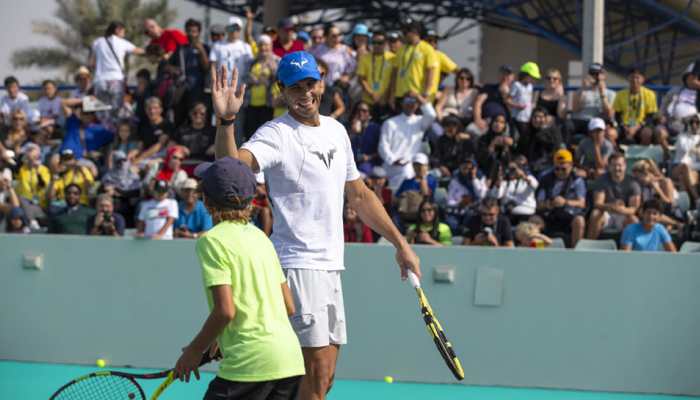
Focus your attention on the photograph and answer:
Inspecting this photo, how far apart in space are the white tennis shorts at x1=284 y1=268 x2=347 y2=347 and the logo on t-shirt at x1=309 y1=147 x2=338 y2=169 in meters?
0.49

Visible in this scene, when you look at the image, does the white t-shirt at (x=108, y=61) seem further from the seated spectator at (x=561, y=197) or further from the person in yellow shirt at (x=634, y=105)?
the person in yellow shirt at (x=634, y=105)

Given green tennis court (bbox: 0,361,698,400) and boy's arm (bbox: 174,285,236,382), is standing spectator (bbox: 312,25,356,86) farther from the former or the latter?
boy's arm (bbox: 174,285,236,382)

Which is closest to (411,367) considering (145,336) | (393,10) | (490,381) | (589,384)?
(490,381)

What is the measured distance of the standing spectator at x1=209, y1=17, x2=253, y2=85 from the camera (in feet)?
44.6

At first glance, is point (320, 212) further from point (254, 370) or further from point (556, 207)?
point (556, 207)

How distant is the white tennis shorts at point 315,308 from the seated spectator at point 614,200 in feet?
20.0

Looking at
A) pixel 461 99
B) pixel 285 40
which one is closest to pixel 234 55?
pixel 285 40

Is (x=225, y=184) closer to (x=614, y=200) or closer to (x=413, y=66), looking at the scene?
(x=614, y=200)

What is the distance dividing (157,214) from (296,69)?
632cm

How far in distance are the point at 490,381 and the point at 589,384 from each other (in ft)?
2.56

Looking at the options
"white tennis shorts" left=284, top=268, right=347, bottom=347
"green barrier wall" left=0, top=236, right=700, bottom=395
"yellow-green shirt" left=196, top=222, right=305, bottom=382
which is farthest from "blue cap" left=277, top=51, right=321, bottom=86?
"green barrier wall" left=0, top=236, right=700, bottom=395

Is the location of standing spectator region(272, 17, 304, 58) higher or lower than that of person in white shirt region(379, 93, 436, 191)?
higher

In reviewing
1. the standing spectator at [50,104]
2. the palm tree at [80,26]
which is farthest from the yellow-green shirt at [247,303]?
the palm tree at [80,26]

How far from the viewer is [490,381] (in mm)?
9445
